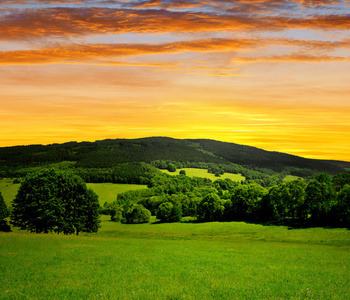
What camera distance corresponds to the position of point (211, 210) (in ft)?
371

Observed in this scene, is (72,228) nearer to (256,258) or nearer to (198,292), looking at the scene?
(256,258)

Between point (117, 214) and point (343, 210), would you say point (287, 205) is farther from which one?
point (117, 214)

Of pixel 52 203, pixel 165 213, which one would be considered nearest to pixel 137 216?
pixel 165 213

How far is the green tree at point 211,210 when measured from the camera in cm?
11275

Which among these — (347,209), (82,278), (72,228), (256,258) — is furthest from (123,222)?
(82,278)

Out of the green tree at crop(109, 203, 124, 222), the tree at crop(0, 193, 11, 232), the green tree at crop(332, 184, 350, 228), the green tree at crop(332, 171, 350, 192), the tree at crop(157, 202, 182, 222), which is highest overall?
the green tree at crop(332, 171, 350, 192)

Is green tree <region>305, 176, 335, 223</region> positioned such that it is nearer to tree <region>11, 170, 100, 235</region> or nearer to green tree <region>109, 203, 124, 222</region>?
tree <region>11, 170, 100, 235</region>

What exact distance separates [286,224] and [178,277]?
70604mm

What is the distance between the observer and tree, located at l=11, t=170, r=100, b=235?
6191cm

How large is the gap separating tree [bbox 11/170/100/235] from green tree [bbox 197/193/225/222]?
5664 cm

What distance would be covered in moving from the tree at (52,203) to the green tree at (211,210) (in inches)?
2230

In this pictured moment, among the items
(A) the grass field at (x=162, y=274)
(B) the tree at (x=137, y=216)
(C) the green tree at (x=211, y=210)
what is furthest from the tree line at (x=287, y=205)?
(A) the grass field at (x=162, y=274)

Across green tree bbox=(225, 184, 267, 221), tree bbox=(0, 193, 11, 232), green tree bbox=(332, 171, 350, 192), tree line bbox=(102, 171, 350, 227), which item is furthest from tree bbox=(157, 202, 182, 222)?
tree bbox=(0, 193, 11, 232)

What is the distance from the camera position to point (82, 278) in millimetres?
23469
